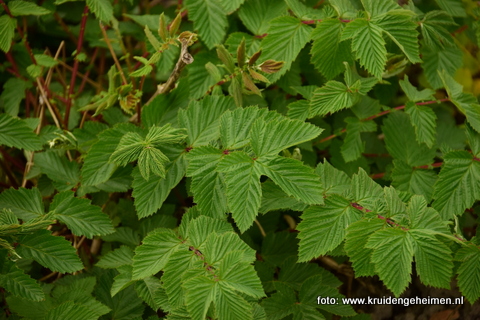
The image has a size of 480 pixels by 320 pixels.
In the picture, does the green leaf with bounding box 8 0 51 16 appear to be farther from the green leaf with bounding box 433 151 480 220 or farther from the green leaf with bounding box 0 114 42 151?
the green leaf with bounding box 433 151 480 220

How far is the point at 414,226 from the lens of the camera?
1.07m

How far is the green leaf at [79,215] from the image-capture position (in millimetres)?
1302

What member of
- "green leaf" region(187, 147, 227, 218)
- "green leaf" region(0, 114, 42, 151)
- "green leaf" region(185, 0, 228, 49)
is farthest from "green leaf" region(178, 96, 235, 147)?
"green leaf" region(0, 114, 42, 151)

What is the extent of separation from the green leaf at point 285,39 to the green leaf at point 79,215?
0.75 metres

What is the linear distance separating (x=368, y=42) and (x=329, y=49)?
14cm

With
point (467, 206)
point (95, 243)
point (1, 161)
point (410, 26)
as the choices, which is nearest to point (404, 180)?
point (467, 206)

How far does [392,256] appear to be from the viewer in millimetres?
1036

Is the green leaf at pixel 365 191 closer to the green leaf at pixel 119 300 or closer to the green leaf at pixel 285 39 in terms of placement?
the green leaf at pixel 285 39

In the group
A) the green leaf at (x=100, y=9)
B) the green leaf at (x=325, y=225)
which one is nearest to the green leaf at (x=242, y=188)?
the green leaf at (x=325, y=225)

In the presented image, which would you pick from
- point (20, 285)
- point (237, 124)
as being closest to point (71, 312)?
point (20, 285)

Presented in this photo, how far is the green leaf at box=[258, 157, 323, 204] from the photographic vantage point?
1.07 metres

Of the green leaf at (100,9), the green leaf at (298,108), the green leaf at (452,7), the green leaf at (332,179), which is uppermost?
the green leaf at (100,9)

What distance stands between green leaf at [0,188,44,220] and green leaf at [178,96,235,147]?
1.73 ft

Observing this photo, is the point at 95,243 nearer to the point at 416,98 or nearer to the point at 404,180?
the point at 404,180
